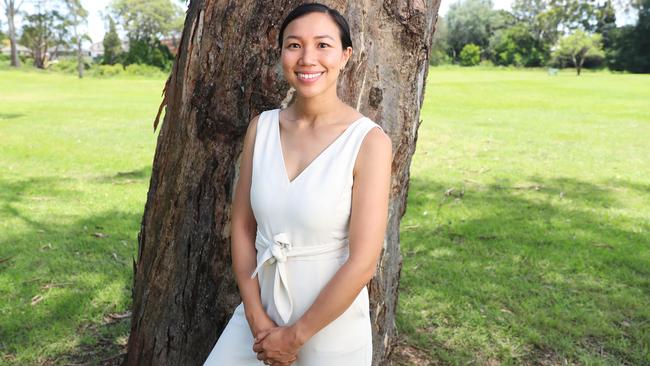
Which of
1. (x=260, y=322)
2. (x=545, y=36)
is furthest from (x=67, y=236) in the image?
(x=545, y=36)

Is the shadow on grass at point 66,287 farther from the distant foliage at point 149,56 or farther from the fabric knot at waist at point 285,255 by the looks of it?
the distant foliage at point 149,56

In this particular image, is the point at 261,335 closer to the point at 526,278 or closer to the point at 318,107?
the point at 318,107

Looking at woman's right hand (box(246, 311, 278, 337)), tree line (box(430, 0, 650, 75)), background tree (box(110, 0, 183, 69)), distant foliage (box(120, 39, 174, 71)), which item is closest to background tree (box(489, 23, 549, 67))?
tree line (box(430, 0, 650, 75))

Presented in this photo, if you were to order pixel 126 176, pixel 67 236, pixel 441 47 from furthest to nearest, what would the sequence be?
1. pixel 441 47
2. pixel 126 176
3. pixel 67 236

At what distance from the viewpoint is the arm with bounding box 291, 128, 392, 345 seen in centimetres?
212

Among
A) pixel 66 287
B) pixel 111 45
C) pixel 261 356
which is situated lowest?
pixel 66 287

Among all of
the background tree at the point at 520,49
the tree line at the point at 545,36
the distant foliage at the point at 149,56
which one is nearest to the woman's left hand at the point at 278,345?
the tree line at the point at 545,36

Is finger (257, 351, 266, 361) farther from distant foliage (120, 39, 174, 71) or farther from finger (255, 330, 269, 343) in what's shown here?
distant foliage (120, 39, 174, 71)

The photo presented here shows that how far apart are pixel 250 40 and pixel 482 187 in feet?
22.0

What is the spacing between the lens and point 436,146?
41.8ft

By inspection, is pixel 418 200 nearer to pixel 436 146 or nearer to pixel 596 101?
pixel 436 146

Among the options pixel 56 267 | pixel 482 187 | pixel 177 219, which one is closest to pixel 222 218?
pixel 177 219

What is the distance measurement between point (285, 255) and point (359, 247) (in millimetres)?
256

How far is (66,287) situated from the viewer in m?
5.26
